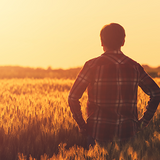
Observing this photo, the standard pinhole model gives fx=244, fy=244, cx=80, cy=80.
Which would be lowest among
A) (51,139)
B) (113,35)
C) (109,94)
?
(51,139)

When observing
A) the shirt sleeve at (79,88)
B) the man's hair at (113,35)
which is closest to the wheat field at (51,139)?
the shirt sleeve at (79,88)

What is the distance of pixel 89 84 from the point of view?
2.68 meters

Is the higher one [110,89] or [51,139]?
[110,89]

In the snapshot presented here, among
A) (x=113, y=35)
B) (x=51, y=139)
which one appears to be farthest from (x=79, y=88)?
(x=51, y=139)

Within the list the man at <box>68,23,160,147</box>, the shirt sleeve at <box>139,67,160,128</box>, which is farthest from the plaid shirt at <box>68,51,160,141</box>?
the shirt sleeve at <box>139,67,160,128</box>

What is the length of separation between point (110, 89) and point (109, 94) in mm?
53

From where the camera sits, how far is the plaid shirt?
254 centimetres

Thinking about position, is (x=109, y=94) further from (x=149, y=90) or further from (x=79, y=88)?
(x=149, y=90)

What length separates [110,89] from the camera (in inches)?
100.0

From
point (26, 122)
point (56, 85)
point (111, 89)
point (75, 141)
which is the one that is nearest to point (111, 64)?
point (111, 89)

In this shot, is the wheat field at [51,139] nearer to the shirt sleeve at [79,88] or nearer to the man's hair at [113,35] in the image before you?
the shirt sleeve at [79,88]

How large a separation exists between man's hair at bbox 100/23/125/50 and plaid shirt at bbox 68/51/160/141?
9 cm

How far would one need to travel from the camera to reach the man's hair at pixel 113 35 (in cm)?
252

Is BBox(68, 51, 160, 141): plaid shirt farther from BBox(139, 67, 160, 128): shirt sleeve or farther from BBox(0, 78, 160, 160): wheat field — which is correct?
BBox(0, 78, 160, 160): wheat field
